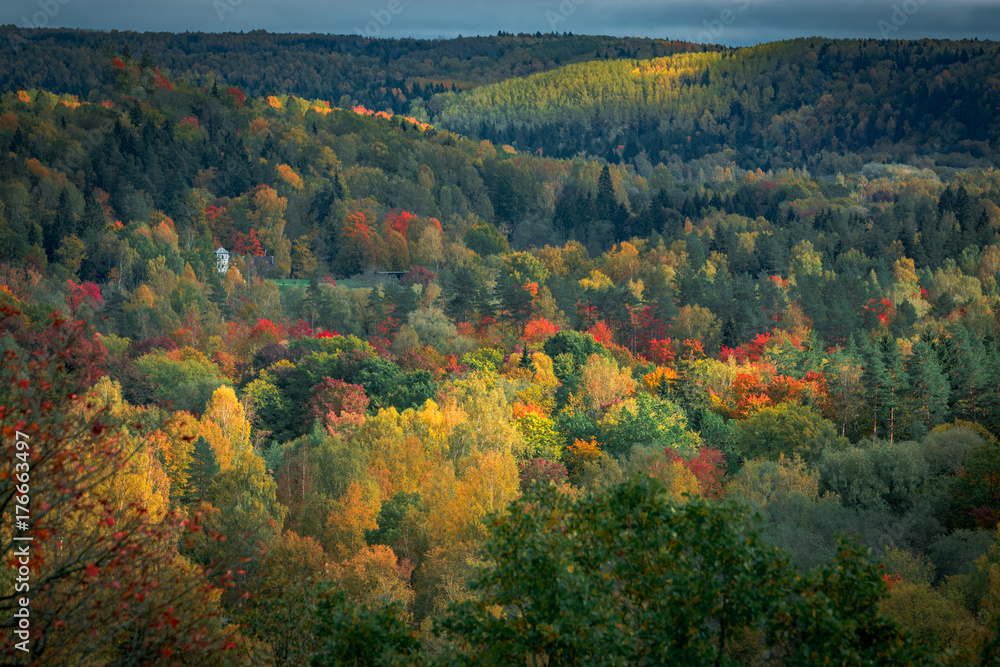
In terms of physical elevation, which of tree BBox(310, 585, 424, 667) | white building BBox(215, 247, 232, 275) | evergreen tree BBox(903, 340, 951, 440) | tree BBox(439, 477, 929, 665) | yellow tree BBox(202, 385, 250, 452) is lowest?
white building BBox(215, 247, 232, 275)

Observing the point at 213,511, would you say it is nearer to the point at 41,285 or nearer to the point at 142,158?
the point at 41,285

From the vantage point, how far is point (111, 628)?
13625 millimetres

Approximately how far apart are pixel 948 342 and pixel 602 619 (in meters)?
69.0

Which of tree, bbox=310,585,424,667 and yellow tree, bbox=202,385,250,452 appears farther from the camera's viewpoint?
yellow tree, bbox=202,385,250,452

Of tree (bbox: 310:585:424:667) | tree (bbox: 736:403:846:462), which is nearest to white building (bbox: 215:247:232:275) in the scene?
tree (bbox: 736:403:846:462)

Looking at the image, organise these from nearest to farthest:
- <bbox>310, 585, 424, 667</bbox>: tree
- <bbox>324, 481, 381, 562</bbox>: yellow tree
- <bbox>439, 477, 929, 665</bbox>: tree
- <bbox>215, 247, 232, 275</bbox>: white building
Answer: <bbox>439, 477, 929, 665</bbox>: tree < <bbox>310, 585, 424, 667</bbox>: tree < <bbox>324, 481, 381, 562</bbox>: yellow tree < <bbox>215, 247, 232, 275</bbox>: white building

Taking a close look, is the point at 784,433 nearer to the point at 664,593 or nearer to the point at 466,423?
the point at 466,423

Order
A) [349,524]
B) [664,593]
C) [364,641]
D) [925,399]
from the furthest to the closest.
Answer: [925,399], [349,524], [364,641], [664,593]

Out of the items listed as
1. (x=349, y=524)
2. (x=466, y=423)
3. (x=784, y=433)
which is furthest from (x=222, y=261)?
(x=349, y=524)

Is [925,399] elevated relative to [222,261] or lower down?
elevated

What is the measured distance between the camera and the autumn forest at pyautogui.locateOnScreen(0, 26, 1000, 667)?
1514cm

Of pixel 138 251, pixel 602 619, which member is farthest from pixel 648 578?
pixel 138 251

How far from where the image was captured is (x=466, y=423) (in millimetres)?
61875

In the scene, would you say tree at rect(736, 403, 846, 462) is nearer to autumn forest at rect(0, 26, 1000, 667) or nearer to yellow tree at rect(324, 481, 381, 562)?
autumn forest at rect(0, 26, 1000, 667)
